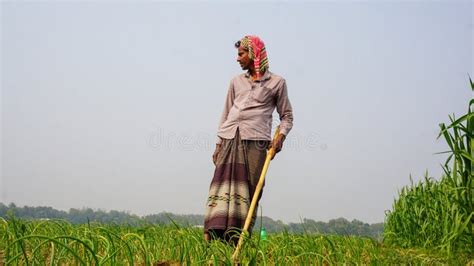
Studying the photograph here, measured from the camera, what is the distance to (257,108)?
429 centimetres

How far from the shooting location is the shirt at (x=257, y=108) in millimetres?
4234

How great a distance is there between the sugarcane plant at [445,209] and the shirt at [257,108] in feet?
4.98

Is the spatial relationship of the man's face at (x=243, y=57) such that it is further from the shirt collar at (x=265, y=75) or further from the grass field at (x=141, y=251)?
the grass field at (x=141, y=251)

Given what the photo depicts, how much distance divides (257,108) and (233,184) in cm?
69

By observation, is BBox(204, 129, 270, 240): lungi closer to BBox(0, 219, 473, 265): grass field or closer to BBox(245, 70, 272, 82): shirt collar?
BBox(0, 219, 473, 265): grass field

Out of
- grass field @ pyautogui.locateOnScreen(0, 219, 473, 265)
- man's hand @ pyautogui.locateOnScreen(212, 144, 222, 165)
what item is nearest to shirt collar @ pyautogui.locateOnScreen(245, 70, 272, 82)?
man's hand @ pyautogui.locateOnScreen(212, 144, 222, 165)

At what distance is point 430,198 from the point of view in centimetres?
620

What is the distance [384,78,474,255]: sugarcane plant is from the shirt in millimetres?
1519

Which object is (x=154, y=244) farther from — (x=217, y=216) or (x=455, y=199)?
(x=455, y=199)

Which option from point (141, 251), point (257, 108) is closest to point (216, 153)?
point (257, 108)

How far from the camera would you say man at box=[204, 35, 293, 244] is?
4.12 metres

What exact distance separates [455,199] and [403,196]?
85.2 inches

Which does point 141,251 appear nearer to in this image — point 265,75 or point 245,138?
point 245,138

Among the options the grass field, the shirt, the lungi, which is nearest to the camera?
the grass field
